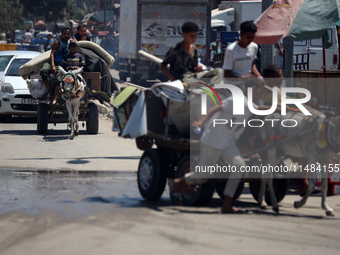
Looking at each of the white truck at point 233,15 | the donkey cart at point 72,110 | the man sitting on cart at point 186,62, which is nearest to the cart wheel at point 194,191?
the man sitting on cart at point 186,62

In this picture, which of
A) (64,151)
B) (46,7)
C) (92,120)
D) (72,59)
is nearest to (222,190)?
(64,151)

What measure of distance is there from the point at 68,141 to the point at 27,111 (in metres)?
3.25

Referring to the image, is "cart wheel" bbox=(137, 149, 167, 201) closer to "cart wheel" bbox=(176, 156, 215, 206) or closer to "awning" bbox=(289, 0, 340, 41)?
"cart wheel" bbox=(176, 156, 215, 206)

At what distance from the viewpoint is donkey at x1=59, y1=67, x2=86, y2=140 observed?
15.1m

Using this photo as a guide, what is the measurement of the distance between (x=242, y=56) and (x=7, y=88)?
10572mm

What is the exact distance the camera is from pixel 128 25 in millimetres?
33375

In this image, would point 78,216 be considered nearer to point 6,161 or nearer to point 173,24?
point 6,161

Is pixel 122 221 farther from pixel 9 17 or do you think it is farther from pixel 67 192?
pixel 9 17

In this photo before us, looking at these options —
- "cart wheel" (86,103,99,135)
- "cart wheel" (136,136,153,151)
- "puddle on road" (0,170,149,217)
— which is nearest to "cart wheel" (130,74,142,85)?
Answer: "cart wheel" (86,103,99,135)

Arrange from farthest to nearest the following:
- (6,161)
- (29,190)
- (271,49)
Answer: (271,49) < (6,161) < (29,190)

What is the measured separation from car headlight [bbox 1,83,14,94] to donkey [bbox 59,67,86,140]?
3.30m

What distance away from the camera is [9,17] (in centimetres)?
6200

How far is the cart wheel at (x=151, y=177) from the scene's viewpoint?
9.09m

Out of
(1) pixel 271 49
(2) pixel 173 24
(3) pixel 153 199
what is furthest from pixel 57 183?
(2) pixel 173 24
